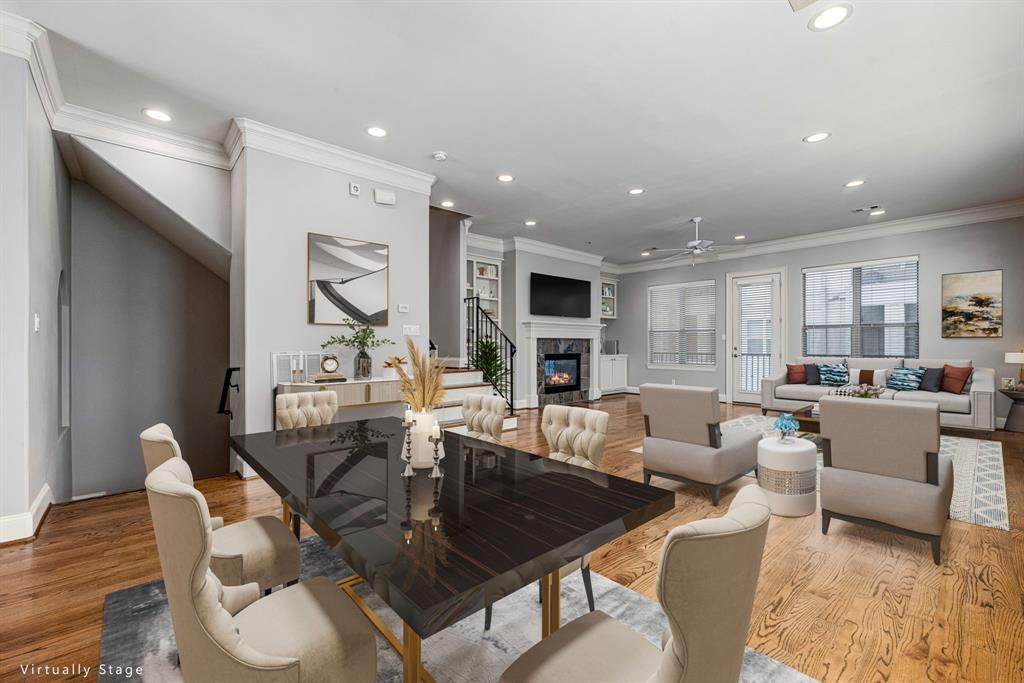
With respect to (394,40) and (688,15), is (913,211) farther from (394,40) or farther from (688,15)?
(394,40)

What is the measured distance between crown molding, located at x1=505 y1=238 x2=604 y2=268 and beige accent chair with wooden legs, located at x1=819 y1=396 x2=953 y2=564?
5.82m

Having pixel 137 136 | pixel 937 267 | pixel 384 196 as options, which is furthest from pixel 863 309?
pixel 137 136

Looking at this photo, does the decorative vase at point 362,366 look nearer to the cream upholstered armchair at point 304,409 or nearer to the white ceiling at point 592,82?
the cream upholstered armchair at point 304,409

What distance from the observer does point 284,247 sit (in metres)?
3.95

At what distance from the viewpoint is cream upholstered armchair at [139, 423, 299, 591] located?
4.76ft

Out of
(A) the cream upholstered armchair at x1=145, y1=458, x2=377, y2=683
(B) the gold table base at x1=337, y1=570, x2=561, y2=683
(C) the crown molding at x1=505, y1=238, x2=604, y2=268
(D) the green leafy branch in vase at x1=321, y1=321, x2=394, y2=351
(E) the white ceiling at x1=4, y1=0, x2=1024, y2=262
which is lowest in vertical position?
(B) the gold table base at x1=337, y1=570, x2=561, y2=683

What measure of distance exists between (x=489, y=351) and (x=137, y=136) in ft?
14.5

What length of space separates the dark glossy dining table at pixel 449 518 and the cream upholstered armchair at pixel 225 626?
16 centimetres

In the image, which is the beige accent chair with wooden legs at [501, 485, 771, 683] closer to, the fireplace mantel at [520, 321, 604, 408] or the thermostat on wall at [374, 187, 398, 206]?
the thermostat on wall at [374, 187, 398, 206]

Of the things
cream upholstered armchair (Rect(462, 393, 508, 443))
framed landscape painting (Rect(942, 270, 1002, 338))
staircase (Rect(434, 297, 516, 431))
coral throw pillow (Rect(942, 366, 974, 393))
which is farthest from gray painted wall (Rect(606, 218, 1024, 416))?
cream upholstered armchair (Rect(462, 393, 508, 443))

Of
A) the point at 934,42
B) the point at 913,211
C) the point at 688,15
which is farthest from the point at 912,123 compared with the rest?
the point at 913,211

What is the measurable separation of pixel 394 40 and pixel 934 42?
322cm

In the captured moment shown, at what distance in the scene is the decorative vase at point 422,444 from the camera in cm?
167

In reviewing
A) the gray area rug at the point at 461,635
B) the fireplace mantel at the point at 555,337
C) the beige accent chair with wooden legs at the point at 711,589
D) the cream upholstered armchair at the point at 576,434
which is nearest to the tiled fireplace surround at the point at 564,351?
the fireplace mantel at the point at 555,337
